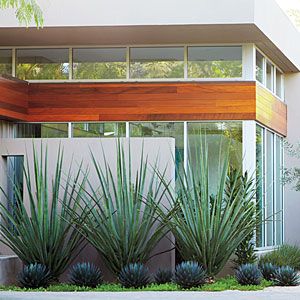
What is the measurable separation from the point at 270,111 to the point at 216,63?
93.3 inches

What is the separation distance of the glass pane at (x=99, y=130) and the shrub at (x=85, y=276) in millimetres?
4676

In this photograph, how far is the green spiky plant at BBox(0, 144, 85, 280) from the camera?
15.7 m

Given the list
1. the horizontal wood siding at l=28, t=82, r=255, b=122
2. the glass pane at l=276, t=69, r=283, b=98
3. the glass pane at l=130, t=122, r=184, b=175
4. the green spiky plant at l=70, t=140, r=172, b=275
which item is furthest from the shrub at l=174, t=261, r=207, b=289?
the glass pane at l=276, t=69, r=283, b=98

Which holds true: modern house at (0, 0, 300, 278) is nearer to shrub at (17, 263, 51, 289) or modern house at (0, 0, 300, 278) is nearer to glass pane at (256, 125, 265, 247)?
glass pane at (256, 125, 265, 247)

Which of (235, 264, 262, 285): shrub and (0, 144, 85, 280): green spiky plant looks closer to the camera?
(235, 264, 262, 285): shrub

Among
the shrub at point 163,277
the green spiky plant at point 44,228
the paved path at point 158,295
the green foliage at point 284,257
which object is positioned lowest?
the paved path at point 158,295

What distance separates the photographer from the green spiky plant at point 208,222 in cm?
1559

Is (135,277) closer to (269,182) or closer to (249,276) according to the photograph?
(249,276)

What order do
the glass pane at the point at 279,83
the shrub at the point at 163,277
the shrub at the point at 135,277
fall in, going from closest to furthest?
the shrub at the point at 135,277 → the shrub at the point at 163,277 → the glass pane at the point at 279,83

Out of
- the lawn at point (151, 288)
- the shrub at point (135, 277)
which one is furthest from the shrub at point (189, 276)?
the shrub at point (135, 277)

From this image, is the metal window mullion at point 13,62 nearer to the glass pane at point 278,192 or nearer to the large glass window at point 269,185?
the large glass window at point 269,185

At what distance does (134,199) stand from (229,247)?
189cm

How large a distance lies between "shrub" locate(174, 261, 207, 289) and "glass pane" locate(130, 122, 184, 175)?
4711mm

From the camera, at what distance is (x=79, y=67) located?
19.6 metres
